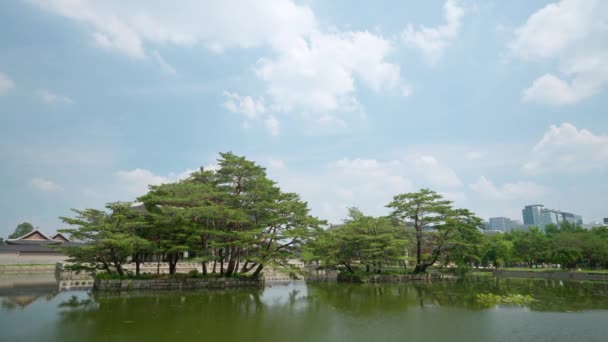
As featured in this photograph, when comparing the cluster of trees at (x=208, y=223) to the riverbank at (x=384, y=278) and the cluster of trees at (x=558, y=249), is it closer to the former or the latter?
the riverbank at (x=384, y=278)

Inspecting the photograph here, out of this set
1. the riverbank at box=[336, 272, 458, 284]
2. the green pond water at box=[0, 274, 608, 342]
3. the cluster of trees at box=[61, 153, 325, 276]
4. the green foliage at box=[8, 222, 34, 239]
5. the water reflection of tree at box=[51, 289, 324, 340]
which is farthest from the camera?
the green foliage at box=[8, 222, 34, 239]

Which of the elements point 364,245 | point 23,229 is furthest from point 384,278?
point 23,229

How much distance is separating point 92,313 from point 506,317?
15.5m

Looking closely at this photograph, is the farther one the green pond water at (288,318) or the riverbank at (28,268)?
the riverbank at (28,268)

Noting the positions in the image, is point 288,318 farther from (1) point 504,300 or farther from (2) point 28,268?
(2) point 28,268

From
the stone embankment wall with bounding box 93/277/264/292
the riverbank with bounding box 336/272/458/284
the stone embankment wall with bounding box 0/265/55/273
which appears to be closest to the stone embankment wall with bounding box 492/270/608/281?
the riverbank with bounding box 336/272/458/284

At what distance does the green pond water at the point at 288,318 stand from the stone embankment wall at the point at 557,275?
1692cm

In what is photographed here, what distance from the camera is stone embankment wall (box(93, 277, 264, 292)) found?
2002cm

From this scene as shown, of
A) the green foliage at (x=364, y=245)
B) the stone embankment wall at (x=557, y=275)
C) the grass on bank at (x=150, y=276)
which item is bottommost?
the stone embankment wall at (x=557, y=275)

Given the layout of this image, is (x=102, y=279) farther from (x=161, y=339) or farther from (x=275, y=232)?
(x=161, y=339)

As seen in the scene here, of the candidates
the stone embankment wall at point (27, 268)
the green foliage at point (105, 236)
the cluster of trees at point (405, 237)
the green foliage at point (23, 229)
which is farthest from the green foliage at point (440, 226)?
the green foliage at point (23, 229)

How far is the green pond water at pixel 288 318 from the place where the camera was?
1022cm

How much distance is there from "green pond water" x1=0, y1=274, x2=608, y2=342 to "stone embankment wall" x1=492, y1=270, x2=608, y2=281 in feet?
55.5

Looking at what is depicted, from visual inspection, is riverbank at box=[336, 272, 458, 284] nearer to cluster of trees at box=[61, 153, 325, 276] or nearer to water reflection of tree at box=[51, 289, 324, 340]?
cluster of trees at box=[61, 153, 325, 276]
